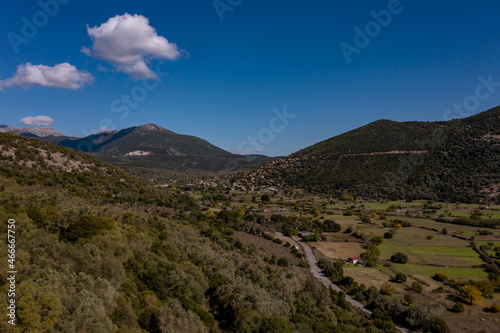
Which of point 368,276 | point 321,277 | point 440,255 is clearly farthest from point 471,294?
point 440,255

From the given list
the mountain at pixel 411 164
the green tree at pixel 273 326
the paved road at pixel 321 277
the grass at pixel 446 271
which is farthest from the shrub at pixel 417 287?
the mountain at pixel 411 164

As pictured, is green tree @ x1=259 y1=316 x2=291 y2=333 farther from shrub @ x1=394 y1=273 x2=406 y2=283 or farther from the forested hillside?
shrub @ x1=394 y1=273 x2=406 y2=283

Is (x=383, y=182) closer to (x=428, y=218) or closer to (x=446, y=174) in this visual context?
(x=446, y=174)

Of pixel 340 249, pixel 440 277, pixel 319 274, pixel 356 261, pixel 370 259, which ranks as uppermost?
pixel 370 259

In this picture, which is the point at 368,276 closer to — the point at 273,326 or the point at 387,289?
the point at 387,289

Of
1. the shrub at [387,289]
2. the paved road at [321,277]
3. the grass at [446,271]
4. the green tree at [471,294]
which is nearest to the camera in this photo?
the paved road at [321,277]

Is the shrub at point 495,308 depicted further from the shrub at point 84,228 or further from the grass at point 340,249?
the shrub at point 84,228

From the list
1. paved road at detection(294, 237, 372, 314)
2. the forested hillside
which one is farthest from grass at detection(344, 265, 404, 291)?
the forested hillside
